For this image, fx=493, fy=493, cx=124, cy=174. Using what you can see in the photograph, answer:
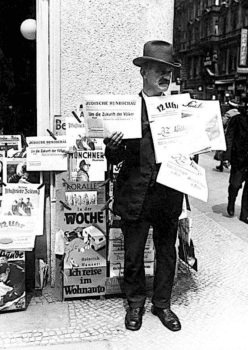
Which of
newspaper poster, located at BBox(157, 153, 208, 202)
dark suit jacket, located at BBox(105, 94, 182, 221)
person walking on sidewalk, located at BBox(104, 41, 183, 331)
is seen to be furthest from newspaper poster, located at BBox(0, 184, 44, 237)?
newspaper poster, located at BBox(157, 153, 208, 202)

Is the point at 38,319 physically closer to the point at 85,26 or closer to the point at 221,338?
the point at 221,338

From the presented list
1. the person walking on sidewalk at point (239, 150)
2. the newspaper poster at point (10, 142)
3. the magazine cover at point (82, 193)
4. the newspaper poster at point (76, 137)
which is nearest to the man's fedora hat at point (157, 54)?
the newspaper poster at point (76, 137)

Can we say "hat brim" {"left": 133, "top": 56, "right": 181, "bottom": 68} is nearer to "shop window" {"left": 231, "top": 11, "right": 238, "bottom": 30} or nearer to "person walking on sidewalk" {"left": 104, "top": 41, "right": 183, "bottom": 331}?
"person walking on sidewalk" {"left": 104, "top": 41, "right": 183, "bottom": 331}

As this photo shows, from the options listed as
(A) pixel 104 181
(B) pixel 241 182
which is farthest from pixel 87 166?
(B) pixel 241 182

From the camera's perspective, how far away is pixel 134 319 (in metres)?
3.45

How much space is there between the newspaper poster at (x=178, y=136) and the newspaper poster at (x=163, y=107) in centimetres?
3

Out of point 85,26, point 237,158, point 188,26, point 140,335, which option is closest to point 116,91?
point 85,26

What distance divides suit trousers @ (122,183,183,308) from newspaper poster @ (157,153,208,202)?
0.51 ft

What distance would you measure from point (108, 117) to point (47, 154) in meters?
0.81

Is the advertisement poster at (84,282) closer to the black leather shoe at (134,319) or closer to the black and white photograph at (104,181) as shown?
the black and white photograph at (104,181)

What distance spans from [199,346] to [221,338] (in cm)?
21

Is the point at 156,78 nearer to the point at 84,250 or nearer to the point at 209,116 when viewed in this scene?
the point at 209,116

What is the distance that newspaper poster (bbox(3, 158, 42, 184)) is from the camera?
12.3ft

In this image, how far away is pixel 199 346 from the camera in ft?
10.6
